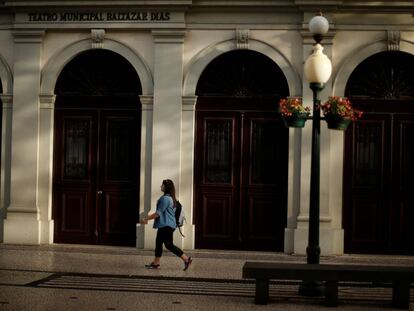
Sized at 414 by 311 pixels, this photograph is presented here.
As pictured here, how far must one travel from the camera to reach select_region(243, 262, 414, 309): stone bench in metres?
12.5

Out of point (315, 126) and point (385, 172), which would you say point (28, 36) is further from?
point (315, 126)

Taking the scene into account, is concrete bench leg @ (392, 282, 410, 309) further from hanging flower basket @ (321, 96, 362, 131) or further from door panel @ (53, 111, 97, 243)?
door panel @ (53, 111, 97, 243)

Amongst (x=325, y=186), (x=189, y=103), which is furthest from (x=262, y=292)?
(x=189, y=103)

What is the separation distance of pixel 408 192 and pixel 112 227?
6.50m

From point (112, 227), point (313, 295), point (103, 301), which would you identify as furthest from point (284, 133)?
point (103, 301)

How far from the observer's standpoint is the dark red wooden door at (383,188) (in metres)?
19.3

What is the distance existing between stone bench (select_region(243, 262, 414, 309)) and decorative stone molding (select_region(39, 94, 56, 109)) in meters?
8.91

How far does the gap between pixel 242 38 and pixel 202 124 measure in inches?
81.0

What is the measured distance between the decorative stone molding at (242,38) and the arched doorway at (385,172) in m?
2.59

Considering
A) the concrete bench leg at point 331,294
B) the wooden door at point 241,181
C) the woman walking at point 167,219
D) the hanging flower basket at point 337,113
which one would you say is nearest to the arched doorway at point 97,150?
the wooden door at point 241,181

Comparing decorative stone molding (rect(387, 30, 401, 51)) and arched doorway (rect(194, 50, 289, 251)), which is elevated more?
decorative stone molding (rect(387, 30, 401, 51))

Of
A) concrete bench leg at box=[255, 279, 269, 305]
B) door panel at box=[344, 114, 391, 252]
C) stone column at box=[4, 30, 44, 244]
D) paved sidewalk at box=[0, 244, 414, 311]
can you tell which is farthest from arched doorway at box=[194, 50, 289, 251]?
concrete bench leg at box=[255, 279, 269, 305]

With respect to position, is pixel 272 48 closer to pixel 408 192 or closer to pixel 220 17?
pixel 220 17

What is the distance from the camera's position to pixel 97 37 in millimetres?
19797
